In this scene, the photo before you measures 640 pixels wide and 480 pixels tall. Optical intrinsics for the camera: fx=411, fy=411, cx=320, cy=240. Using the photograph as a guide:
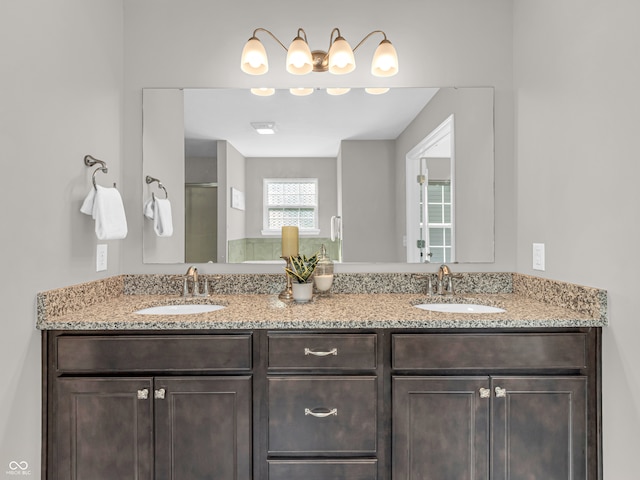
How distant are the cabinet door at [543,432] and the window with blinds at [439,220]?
31.7 inches

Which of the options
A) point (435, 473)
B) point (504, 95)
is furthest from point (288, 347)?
point (504, 95)

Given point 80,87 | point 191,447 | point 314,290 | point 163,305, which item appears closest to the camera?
point 191,447

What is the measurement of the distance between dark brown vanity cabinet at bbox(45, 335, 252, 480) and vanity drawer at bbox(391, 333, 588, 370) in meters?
0.60

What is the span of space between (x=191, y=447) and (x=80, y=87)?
1.51 meters

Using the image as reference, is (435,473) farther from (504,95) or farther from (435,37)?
(435,37)

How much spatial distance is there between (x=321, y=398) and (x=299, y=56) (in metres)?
1.51

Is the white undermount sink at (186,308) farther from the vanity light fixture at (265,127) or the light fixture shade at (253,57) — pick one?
the light fixture shade at (253,57)

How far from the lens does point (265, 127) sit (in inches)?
85.2

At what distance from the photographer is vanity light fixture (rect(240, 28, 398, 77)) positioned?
6.35 feet

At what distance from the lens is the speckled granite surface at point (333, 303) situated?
148 centimetres

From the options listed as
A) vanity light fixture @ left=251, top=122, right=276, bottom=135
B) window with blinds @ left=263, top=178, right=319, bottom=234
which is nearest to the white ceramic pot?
window with blinds @ left=263, top=178, right=319, bottom=234

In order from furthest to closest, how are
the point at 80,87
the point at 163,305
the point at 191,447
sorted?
the point at 163,305, the point at 80,87, the point at 191,447

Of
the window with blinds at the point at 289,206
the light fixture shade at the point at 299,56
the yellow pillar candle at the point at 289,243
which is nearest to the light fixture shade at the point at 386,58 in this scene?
the light fixture shade at the point at 299,56

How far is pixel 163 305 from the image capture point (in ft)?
6.37
